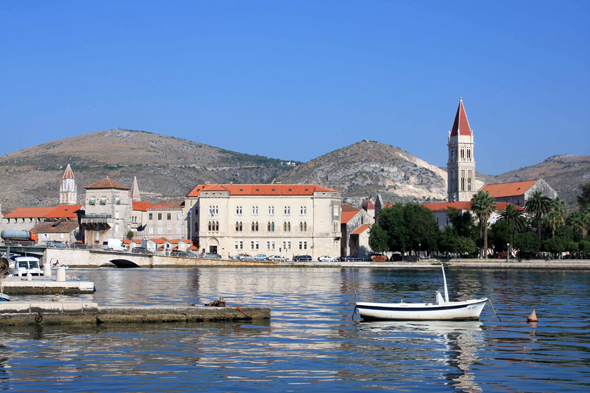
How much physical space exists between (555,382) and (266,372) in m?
8.09

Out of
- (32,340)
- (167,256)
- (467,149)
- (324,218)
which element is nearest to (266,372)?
(32,340)

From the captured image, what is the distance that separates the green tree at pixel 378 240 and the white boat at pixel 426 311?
8134cm

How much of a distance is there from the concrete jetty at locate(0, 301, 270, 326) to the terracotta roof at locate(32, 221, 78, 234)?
9241 cm

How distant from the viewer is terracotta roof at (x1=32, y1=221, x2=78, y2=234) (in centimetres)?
11794

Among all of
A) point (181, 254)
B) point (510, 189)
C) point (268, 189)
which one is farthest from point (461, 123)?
point (181, 254)

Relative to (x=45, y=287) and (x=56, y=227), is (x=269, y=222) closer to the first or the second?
(x=56, y=227)

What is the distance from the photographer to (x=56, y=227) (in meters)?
119

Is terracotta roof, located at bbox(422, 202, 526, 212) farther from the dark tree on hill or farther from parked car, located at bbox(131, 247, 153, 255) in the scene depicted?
parked car, located at bbox(131, 247, 153, 255)

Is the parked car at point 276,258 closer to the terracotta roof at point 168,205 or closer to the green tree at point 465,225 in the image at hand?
the terracotta roof at point 168,205

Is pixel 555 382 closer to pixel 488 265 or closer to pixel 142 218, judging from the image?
pixel 488 265

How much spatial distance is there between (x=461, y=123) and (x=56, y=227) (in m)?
99.4

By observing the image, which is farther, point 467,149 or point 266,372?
point 467,149

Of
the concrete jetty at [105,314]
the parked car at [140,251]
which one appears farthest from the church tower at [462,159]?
the concrete jetty at [105,314]

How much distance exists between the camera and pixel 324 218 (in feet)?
391
